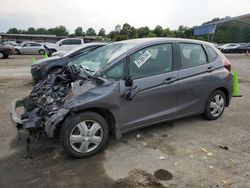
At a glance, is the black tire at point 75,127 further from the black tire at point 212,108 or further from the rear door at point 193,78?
Result: the black tire at point 212,108

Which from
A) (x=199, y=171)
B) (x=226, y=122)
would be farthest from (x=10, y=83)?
(x=199, y=171)

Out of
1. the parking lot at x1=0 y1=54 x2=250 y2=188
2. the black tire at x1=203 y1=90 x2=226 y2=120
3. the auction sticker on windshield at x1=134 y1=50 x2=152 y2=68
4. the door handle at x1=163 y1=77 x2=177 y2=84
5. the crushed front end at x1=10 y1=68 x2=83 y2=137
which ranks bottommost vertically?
the parking lot at x1=0 y1=54 x2=250 y2=188

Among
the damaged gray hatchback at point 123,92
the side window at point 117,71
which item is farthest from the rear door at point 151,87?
the side window at point 117,71

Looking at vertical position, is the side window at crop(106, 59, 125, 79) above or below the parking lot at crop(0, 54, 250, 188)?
above

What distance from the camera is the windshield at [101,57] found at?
15.2ft

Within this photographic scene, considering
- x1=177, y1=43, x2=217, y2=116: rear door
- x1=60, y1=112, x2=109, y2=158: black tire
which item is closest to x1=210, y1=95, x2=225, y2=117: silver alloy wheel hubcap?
x1=177, y1=43, x2=217, y2=116: rear door

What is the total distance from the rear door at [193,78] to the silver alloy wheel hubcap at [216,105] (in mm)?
293

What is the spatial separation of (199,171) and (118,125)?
4.52 ft

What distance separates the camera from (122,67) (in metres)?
4.45

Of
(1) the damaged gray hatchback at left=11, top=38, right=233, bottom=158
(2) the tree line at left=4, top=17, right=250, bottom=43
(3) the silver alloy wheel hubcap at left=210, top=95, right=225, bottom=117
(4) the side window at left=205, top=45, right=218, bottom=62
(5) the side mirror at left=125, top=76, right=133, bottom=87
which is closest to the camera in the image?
(1) the damaged gray hatchback at left=11, top=38, right=233, bottom=158

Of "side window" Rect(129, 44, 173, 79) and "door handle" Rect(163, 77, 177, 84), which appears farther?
"door handle" Rect(163, 77, 177, 84)

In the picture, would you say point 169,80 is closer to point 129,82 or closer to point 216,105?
point 129,82

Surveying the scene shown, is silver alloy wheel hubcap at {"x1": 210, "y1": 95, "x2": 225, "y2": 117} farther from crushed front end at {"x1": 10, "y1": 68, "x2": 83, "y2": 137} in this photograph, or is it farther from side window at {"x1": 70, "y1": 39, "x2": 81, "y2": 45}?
side window at {"x1": 70, "y1": 39, "x2": 81, "y2": 45}

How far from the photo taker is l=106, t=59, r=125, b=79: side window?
14.4 ft
